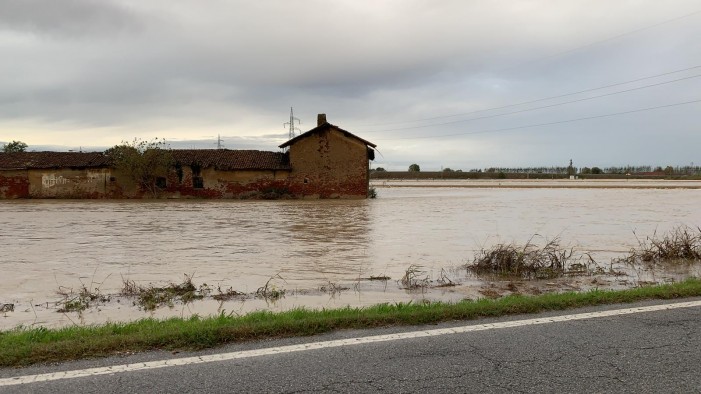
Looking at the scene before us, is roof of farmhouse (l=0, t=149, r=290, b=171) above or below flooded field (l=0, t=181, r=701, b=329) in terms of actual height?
above

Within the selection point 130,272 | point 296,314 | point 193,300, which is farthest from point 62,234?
point 296,314

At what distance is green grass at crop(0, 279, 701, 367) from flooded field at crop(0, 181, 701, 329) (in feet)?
6.40

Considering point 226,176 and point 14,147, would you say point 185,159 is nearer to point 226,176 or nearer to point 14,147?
point 226,176

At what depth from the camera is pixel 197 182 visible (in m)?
42.2

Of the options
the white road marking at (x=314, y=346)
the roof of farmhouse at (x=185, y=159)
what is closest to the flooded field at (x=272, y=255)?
the white road marking at (x=314, y=346)

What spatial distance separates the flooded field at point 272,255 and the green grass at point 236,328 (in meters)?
1.95

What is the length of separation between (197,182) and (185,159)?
2.20 meters

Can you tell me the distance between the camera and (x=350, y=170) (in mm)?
41625

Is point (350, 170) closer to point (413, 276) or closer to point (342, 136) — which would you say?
point (342, 136)

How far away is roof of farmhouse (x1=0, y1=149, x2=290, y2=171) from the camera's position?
1651 inches

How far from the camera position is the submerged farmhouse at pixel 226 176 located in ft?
137

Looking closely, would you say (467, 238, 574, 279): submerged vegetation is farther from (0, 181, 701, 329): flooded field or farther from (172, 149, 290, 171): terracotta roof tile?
(172, 149, 290, 171): terracotta roof tile

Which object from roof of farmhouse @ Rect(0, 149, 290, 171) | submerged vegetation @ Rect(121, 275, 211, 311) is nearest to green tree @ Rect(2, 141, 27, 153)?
roof of farmhouse @ Rect(0, 149, 290, 171)

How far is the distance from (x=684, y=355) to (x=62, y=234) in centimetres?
1953
